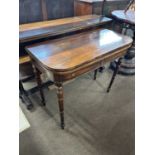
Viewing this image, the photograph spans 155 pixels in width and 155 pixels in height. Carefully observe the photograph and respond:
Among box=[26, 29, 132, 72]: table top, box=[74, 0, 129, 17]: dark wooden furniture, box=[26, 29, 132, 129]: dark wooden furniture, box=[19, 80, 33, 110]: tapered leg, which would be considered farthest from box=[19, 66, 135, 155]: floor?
box=[74, 0, 129, 17]: dark wooden furniture

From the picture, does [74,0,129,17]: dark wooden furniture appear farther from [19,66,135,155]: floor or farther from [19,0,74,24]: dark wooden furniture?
[19,66,135,155]: floor

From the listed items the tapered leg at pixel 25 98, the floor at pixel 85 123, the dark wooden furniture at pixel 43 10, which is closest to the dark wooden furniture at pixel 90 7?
the dark wooden furniture at pixel 43 10

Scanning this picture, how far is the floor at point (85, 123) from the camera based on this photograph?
133cm

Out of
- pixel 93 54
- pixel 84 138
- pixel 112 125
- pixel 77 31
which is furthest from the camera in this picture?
pixel 77 31

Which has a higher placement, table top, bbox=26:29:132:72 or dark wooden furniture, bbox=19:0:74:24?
dark wooden furniture, bbox=19:0:74:24

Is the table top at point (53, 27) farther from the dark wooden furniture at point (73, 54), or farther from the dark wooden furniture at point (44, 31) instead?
the dark wooden furniture at point (73, 54)

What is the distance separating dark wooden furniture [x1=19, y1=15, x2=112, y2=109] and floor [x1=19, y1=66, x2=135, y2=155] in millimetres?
264

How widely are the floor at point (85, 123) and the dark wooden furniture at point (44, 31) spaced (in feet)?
0.87

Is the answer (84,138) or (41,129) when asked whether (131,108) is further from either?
(41,129)

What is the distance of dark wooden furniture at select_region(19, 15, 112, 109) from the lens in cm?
143
